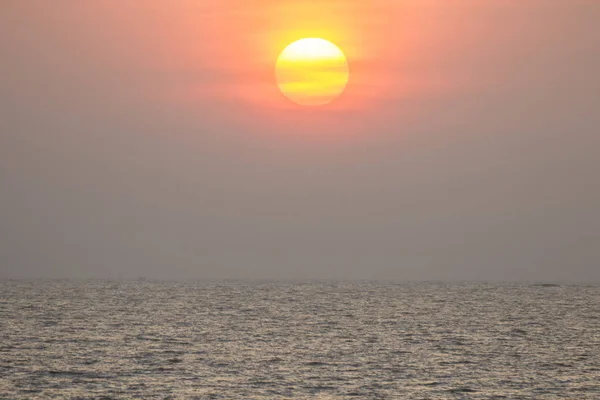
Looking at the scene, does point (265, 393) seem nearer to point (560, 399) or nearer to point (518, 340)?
point (560, 399)

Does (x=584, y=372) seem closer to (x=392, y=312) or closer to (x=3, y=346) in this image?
(x=3, y=346)

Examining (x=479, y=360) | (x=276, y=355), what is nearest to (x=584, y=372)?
(x=479, y=360)

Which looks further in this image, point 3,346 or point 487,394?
point 3,346

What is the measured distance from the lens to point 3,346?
297 ft

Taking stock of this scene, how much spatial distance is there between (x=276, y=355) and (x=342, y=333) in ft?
94.5

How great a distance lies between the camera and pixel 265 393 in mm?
62375

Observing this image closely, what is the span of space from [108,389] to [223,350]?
1093 inches

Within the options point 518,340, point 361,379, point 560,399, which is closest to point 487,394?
point 560,399

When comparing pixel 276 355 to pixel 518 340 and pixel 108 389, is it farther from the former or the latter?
pixel 518 340

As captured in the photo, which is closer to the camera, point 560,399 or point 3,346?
point 560,399

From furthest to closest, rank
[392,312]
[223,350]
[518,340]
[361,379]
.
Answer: [392,312] < [518,340] < [223,350] < [361,379]

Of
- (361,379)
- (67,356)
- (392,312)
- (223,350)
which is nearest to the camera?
(361,379)

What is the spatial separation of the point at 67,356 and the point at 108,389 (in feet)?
69.7

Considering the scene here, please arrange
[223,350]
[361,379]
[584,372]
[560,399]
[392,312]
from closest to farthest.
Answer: [560,399] → [361,379] → [584,372] → [223,350] → [392,312]
